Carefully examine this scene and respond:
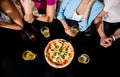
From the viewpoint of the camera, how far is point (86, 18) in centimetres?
252

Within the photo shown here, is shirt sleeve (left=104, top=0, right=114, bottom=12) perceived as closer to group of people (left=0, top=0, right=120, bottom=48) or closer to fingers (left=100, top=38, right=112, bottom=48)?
group of people (left=0, top=0, right=120, bottom=48)

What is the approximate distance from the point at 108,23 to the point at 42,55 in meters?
0.88

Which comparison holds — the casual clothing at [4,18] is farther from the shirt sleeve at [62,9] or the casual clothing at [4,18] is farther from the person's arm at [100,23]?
the person's arm at [100,23]

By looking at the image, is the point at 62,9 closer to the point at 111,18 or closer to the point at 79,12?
the point at 79,12

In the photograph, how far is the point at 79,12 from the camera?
2506mm

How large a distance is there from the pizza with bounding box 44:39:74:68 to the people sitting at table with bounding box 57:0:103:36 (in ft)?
0.61

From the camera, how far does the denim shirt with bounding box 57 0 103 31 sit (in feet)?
7.87

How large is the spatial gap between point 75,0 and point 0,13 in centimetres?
80

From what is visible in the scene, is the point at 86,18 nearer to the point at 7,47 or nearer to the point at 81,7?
the point at 81,7

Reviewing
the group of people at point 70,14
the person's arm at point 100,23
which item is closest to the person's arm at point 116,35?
the group of people at point 70,14

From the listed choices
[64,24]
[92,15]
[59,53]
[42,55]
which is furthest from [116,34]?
[42,55]

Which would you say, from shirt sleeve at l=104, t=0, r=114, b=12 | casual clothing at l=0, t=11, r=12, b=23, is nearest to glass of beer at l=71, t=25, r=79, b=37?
shirt sleeve at l=104, t=0, r=114, b=12

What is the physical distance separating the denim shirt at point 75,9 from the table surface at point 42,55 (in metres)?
0.13

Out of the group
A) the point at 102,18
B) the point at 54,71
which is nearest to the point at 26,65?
the point at 54,71
